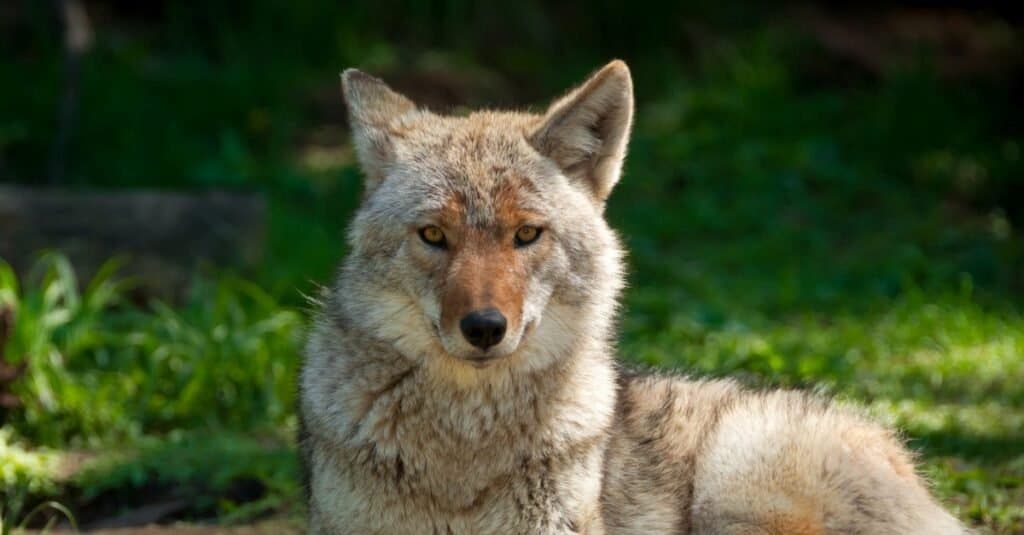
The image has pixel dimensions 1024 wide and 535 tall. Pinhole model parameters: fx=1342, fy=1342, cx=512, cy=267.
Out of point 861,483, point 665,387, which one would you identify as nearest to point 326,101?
point 665,387

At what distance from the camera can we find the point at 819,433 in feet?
15.8

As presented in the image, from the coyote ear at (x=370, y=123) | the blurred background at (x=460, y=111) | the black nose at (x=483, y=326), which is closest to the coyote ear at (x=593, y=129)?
the coyote ear at (x=370, y=123)

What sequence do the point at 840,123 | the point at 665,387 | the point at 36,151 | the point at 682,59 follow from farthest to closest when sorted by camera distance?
the point at 682,59 < the point at 840,123 < the point at 36,151 < the point at 665,387

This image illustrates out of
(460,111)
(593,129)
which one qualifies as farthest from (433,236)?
(460,111)

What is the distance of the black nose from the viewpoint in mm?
4078

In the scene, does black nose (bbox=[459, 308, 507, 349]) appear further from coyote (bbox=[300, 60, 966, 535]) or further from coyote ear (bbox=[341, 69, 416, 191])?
coyote ear (bbox=[341, 69, 416, 191])

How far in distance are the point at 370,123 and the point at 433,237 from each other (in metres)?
0.63

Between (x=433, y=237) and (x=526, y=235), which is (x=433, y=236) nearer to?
(x=433, y=237)

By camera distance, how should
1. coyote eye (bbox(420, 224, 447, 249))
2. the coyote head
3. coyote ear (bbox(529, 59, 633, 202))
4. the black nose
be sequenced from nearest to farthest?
the black nose, the coyote head, coyote eye (bbox(420, 224, 447, 249)), coyote ear (bbox(529, 59, 633, 202))

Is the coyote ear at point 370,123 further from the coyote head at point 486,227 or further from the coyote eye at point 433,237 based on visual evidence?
the coyote eye at point 433,237

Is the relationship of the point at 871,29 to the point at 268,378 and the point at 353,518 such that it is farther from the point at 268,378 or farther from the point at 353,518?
the point at 353,518

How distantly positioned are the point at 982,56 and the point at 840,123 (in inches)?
94.4

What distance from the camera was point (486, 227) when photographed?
432 centimetres

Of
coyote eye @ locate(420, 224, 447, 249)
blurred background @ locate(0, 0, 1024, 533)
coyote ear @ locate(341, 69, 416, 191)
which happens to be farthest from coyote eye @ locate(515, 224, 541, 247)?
blurred background @ locate(0, 0, 1024, 533)
